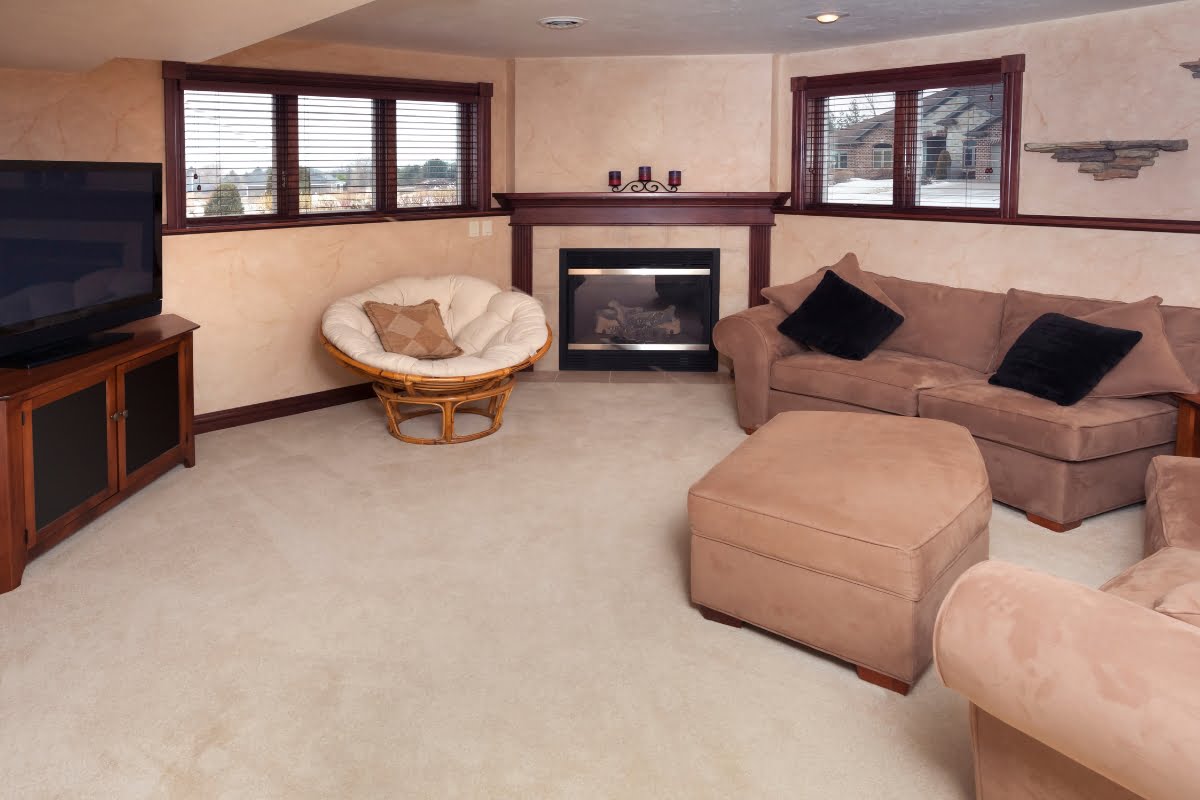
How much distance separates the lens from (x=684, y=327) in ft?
23.3

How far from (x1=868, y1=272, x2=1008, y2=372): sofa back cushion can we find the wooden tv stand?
143 inches

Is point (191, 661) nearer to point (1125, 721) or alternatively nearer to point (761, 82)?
point (1125, 721)

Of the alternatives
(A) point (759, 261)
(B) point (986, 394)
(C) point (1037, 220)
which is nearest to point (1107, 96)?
(C) point (1037, 220)

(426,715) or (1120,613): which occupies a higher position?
(1120,613)

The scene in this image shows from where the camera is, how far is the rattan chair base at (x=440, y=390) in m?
5.13

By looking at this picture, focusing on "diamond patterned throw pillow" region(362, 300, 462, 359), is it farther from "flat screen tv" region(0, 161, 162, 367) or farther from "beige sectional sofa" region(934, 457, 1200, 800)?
"beige sectional sofa" region(934, 457, 1200, 800)

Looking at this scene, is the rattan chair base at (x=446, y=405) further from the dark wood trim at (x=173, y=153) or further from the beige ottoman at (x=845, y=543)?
the beige ottoman at (x=845, y=543)

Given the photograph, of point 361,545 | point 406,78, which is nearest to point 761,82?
point 406,78

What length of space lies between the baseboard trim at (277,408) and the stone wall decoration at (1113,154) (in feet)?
13.7

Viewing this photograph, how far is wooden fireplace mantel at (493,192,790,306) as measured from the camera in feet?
22.1

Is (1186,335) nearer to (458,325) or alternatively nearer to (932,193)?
(932,193)

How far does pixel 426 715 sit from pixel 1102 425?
9.50 feet

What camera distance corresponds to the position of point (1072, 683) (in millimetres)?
1619

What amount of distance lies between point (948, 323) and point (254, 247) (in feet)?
12.4
